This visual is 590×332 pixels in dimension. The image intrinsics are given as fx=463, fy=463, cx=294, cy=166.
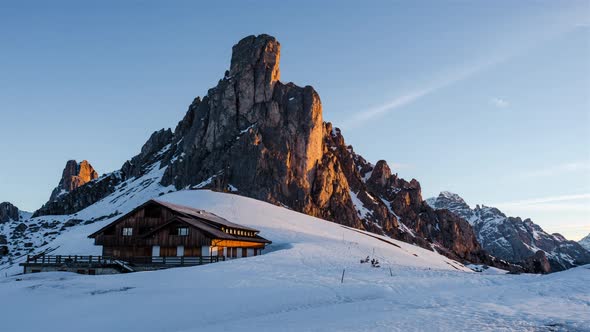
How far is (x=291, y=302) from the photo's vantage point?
76.0 feet

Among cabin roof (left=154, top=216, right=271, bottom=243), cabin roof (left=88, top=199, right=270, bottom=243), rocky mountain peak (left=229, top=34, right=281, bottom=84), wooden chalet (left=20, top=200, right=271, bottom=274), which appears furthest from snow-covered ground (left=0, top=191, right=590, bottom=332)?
rocky mountain peak (left=229, top=34, right=281, bottom=84)

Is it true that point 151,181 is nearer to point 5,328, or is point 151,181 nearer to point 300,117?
point 300,117

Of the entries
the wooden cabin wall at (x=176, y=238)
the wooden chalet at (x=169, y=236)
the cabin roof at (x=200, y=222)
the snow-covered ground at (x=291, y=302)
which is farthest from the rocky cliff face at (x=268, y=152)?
the snow-covered ground at (x=291, y=302)

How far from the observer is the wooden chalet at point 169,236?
166 feet

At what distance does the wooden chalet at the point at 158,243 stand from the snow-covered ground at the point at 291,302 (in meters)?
9.64

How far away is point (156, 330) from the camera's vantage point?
19062 mm

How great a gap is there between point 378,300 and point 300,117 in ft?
422

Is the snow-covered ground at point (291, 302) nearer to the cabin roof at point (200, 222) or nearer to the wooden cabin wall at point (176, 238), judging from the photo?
the wooden cabin wall at point (176, 238)

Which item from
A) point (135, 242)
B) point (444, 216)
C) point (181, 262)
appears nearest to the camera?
point (181, 262)

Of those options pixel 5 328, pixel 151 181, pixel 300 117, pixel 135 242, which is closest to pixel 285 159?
pixel 300 117

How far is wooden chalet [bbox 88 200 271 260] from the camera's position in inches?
1988

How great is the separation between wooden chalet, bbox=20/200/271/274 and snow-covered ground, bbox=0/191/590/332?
9638 millimetres

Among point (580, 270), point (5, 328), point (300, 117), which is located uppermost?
point (300, 117)

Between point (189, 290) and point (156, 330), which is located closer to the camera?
point (156, 330)
